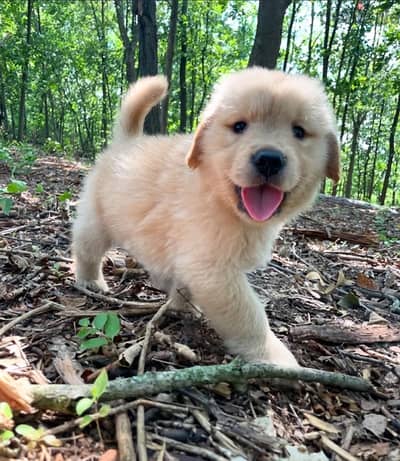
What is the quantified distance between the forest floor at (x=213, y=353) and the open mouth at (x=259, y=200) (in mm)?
784

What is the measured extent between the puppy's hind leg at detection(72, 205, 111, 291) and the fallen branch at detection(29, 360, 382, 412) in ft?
5.02

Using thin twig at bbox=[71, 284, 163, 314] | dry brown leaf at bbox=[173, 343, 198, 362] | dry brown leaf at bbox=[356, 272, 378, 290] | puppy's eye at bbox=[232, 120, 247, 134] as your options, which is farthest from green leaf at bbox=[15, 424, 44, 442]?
dry brown leaf at bbox=[356, 272, 378, 290]

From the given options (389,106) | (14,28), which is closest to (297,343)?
(14,28)

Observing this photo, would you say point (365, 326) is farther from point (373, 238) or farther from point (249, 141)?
point (373, 238)

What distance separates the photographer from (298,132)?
2.73m

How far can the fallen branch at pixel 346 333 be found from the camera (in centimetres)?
277

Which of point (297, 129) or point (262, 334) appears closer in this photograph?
point (262, 334)

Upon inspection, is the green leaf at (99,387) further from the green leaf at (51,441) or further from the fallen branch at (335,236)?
the fallen branch at (335,236)

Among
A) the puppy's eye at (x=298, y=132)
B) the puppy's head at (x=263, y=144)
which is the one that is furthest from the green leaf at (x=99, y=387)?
the puppy's eye at (x=298, y=132)

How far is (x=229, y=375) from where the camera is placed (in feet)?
6.69

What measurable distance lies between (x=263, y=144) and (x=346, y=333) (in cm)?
132

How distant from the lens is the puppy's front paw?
3.26m

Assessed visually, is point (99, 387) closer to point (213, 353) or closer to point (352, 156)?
point (213, 353)

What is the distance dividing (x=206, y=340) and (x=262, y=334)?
0.34 m
